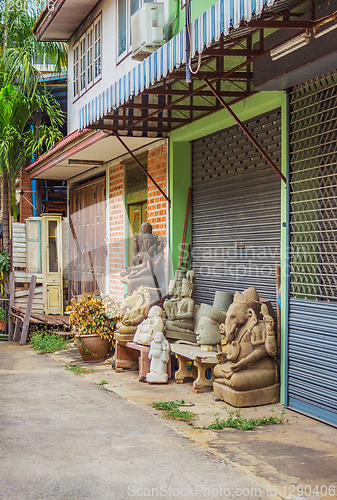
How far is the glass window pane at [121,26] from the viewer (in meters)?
10.4

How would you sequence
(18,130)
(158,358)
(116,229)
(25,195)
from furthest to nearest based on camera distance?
(25,195) < (18,130) < (116,229) < (158,358)

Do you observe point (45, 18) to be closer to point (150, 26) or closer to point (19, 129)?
point (19, 129)

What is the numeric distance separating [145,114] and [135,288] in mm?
2572

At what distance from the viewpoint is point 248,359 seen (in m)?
5.87

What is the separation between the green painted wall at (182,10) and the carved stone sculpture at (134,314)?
12.1 feet

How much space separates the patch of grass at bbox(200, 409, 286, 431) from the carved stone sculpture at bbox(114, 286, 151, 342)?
2645 millimetres

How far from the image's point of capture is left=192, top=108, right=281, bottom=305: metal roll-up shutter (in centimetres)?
683

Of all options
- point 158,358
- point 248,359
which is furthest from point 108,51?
point 248,359

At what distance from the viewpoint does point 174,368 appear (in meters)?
7.79

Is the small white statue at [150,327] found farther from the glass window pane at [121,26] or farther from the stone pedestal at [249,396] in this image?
the glass window pane at [121,26]

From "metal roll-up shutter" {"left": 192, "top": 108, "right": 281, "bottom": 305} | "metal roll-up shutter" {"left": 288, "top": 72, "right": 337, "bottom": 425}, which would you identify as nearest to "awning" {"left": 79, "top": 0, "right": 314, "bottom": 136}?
"metal roll-up shutter" {"left": 192, "top": 108, "right": 281, "bottom": 305}

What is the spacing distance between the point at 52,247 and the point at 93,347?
17.0 feet

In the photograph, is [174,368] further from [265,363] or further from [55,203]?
[55,203]

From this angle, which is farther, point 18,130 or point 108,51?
point 18,130
